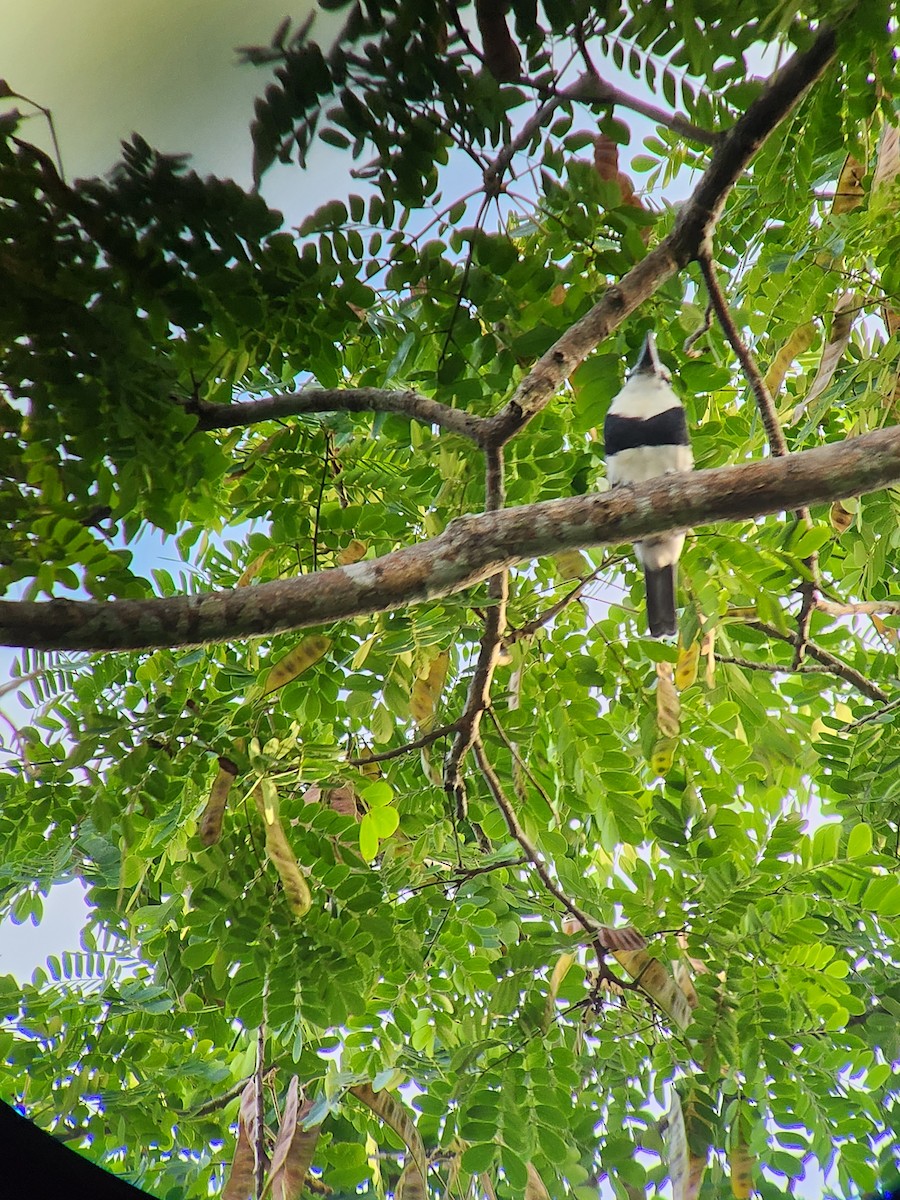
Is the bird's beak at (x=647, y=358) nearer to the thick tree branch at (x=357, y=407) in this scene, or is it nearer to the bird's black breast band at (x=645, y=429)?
the bird's black breast band at (x=645, y=429)

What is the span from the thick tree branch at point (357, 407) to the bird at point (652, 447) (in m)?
0.15

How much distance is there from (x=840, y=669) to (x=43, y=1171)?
97cm

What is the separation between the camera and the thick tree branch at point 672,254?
2.23 ft

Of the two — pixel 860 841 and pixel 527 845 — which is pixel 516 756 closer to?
pixel 527 845

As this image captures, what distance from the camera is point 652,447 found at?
0.93m

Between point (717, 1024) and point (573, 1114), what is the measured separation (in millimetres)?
174

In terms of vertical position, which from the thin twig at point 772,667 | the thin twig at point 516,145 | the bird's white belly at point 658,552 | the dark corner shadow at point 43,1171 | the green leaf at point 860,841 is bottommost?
the dark corner shadow at point 43,1171

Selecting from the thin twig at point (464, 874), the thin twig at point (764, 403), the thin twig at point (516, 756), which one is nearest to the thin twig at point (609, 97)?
the thin twig at point (764, 403)

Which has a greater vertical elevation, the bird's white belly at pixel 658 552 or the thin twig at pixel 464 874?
the bird's white belly at pixel 658 552

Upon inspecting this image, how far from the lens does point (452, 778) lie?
1.13m

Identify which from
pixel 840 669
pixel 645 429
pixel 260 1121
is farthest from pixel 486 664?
pixel 260 1121

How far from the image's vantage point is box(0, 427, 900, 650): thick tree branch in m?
0.70

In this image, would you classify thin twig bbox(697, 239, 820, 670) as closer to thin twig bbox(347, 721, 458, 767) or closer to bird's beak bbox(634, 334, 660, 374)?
bird's beak bbox(634, 334, 660, 374)

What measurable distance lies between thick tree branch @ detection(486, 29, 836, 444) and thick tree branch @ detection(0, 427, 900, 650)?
12 cm
